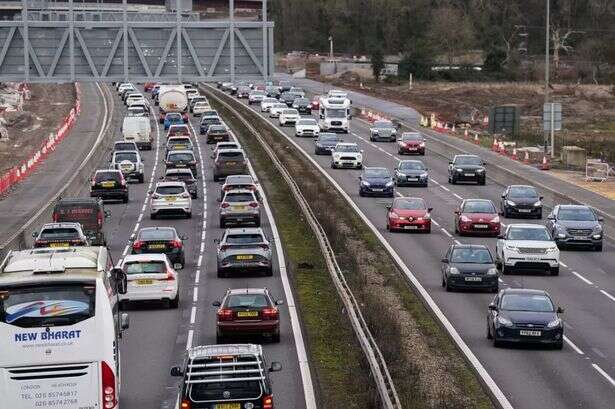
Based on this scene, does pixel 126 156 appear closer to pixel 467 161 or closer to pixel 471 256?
pixel 467 161

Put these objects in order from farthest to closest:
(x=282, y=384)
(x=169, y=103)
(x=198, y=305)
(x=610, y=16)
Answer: (x=610, y=16)
(x=169, y=103)
(x=198, y=305)
(x=282, y=384)

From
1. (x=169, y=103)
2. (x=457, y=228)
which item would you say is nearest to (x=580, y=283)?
(x=457, y=228)

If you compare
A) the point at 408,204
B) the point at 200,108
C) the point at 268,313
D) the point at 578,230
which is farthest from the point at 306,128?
the point at 268,313

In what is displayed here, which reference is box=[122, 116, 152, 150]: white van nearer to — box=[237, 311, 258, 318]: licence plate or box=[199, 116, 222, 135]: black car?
box=[199, 116, 222, 135]: black car

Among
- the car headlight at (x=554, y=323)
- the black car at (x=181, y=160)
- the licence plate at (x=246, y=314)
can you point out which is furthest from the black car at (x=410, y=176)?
the licence plate at (x=246, y=314)

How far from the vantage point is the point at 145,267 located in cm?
3747

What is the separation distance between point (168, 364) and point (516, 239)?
15896 millimetres

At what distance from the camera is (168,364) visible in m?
30.6

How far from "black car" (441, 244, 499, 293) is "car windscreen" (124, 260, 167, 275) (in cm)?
757

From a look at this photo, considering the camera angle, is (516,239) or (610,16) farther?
(610,16)

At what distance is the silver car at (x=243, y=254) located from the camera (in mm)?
42688

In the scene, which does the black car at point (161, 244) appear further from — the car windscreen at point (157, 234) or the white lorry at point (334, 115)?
the white lorry at point (334, 115)

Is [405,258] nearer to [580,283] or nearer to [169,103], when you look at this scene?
[580,283]

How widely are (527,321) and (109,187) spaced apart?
111 ft
